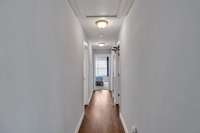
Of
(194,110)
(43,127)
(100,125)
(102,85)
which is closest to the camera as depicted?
(194,110)

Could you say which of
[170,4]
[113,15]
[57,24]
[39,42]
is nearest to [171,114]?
[170,4]

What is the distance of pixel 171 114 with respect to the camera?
1.16 metres

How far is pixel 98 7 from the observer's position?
2.93 metres

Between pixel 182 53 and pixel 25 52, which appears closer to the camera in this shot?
pixel 182 53

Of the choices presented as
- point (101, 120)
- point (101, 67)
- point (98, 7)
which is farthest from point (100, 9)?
point (101, 67)

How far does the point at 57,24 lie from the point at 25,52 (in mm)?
929

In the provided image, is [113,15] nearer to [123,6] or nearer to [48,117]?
[123,6]

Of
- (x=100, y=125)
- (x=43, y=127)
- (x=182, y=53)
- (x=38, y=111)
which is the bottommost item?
(x=100, y=125)

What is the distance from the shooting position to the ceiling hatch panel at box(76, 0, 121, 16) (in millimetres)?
2679

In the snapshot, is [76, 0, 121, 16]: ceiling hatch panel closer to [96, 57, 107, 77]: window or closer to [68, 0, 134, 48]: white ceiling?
[68, 0, 134, 48]: white ceiling

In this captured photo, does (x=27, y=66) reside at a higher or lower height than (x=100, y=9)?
lower

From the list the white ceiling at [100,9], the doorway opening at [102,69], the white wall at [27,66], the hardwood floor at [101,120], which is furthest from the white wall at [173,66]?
the doorway opening at [102,69]

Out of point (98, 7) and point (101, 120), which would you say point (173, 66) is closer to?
point (98, 7)

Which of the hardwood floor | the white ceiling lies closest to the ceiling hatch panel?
the white ceiling
